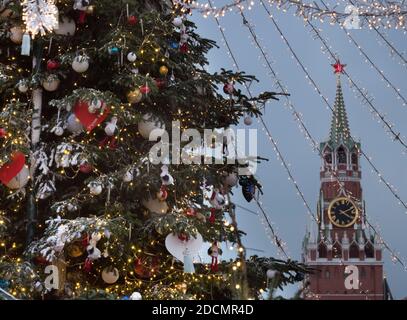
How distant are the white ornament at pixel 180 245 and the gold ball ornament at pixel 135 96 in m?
1.56

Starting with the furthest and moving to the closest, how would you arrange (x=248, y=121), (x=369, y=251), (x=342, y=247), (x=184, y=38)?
1. (x=369, y=251)
2. (x=342, y=247)
3. (x=248, y=121)
4. (x=184, y=38)

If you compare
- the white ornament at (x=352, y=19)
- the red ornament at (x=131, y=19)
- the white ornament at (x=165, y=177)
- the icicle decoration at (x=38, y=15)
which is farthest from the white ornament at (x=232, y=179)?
the white ornament at (x=352, y=19)

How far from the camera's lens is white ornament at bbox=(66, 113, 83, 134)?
8.43m

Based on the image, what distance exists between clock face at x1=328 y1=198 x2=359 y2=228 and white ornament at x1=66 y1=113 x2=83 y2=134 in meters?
66.6

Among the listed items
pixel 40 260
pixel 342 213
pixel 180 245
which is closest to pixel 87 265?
pixel 40 260

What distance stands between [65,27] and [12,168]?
5.98 feet

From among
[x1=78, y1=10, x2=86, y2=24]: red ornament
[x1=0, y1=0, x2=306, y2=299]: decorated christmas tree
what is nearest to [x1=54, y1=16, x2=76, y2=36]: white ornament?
[x1=0, y1=0, x2=306, y2=299]: decorated christmas tree

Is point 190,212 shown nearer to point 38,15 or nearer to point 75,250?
point 75,250

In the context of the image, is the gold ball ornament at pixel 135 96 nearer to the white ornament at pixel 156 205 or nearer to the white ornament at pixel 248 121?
the white ornament at pixel 156 205

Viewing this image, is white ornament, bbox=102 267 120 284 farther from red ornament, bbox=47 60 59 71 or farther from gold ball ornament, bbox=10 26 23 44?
gold ball ornament, bbox=10 26 23 44

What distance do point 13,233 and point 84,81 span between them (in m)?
1.93

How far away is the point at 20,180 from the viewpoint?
8305 millimetres

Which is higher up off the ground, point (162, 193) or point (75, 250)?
point (162, 193)
